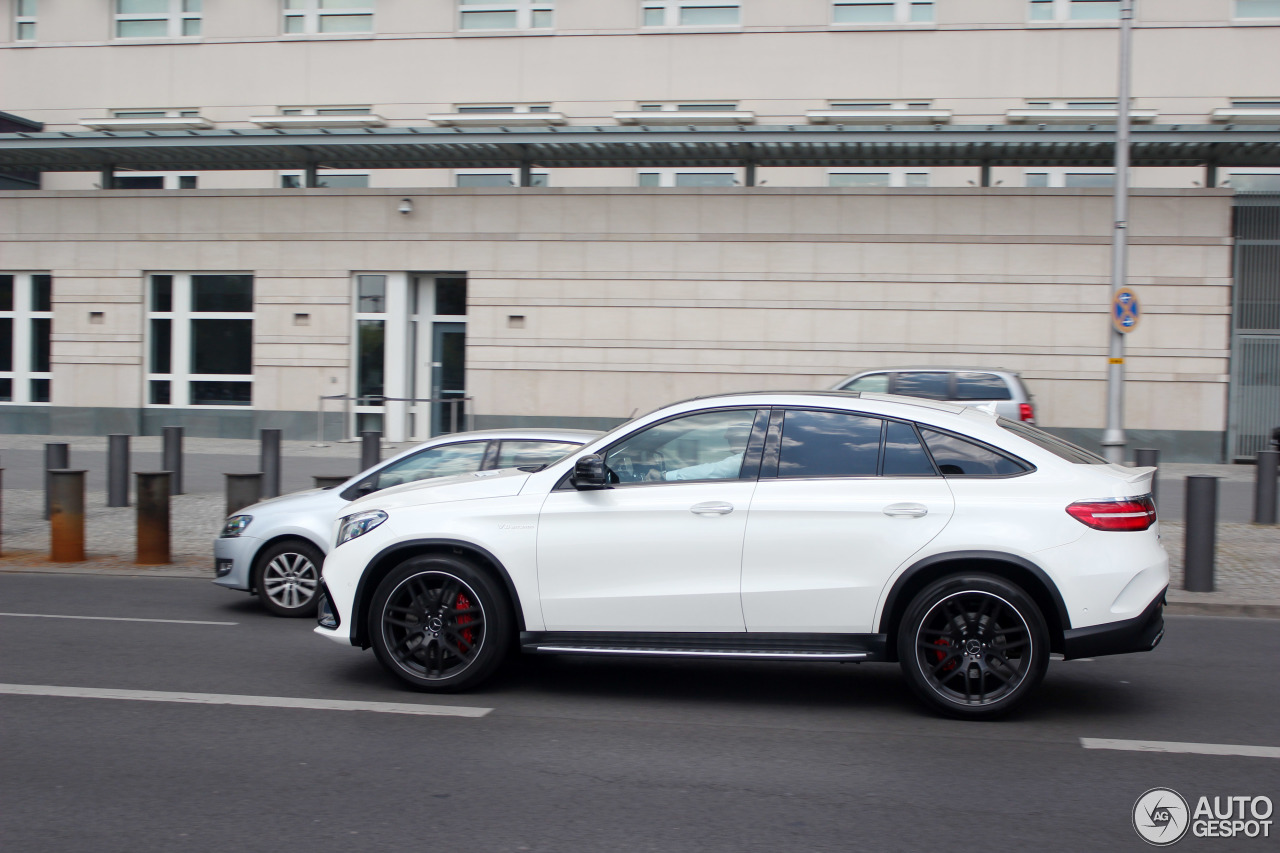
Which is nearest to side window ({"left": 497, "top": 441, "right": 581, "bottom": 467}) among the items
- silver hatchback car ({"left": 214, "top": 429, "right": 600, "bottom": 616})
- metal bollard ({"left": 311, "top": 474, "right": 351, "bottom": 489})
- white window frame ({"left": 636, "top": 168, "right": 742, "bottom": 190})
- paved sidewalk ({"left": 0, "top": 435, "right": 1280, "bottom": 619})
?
silver hatchback car ({"left": 214, "top": 429, "right": 600, "bottom": 616})

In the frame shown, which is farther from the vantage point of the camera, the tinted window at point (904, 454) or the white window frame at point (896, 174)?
the white window frame at point (896, 174)

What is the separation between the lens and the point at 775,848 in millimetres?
4012

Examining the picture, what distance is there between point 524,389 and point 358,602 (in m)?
17.3

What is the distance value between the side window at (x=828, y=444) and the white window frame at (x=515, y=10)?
75.7ft

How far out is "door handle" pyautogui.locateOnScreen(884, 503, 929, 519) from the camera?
5562mm

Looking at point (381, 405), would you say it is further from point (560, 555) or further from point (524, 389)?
point (560, 555)

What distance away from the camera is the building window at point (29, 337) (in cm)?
2502

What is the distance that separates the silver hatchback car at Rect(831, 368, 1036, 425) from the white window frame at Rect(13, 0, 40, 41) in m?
25.1

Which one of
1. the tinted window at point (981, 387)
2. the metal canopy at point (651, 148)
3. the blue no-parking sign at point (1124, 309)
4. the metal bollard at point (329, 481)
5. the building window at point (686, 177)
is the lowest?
the metal bollard at point (329, 481)

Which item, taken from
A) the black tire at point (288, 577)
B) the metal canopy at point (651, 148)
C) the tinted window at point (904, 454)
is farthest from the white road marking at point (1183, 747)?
the metal canopy at point (651, 148)

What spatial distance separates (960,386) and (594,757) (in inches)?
498

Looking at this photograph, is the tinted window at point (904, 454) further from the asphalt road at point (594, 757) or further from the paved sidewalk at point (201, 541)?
the paved sidewalk at point (201, 541)

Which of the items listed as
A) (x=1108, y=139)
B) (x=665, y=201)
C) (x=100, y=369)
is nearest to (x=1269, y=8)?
(x=1108, y=139)

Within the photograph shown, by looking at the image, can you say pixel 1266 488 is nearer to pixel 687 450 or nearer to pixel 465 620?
pixel 687 450
